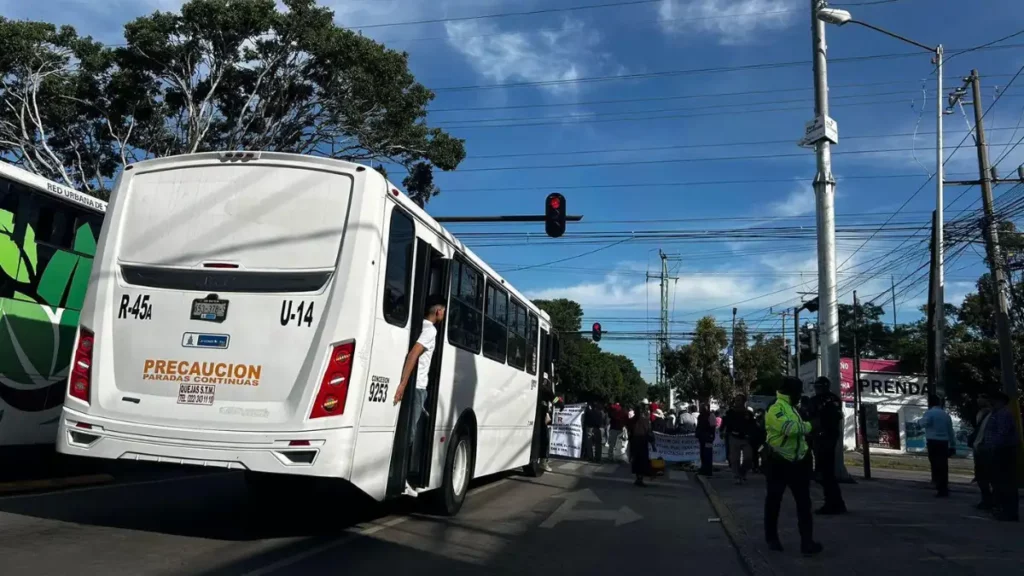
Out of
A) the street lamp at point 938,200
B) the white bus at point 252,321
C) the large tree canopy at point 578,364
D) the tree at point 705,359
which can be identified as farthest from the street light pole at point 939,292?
the large tree canopy at point 578,364

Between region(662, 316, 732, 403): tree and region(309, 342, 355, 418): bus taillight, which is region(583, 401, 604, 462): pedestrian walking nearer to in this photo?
region(309, 342, 355, 418): bus taillight

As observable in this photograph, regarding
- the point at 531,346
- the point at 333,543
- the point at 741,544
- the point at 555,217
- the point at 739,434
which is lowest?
the point at 333,543

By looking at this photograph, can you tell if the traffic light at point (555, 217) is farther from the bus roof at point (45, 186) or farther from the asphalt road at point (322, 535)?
the bus roof at point (45, 186)

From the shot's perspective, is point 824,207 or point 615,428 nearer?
point 824,207

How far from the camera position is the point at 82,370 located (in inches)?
261

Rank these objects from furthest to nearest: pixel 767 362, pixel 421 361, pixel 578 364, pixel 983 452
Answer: pixel 578 364 < pixel 767 362 < pixel 983 452 < pixel 421 361

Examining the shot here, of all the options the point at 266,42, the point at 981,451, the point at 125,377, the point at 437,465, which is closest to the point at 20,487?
the point at 125,377

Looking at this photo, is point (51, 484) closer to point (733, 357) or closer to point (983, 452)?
point (983, 452)

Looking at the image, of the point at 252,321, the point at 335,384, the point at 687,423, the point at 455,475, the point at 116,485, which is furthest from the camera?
the point at 687,423

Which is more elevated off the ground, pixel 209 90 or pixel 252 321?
pixel 209 90

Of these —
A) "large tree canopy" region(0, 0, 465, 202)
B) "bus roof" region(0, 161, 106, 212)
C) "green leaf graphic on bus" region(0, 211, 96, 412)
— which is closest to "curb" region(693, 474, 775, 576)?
"green leaf graphic on bus" region(0, 211, 96, 412)

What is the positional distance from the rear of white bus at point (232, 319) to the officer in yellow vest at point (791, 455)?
3871mm

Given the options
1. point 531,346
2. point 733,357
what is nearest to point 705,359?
point 733,357

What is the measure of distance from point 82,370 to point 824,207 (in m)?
13.3
